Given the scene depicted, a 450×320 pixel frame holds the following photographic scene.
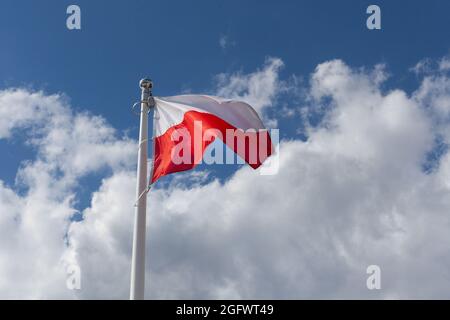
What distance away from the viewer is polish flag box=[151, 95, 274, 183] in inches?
759

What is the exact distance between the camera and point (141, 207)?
1945 cm

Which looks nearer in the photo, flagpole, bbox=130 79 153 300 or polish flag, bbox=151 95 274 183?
flagpole, bbox=130 79 153 300

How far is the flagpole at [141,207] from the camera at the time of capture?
18312 mm

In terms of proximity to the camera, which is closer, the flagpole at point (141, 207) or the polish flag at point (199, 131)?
the flagpole at point (141, 207)

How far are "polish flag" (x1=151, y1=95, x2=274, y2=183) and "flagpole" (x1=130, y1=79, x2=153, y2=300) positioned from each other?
1.27 feet

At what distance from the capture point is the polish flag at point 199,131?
1928 centimetres

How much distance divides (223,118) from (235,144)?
3.64 feet

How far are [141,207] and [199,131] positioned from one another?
117 inches

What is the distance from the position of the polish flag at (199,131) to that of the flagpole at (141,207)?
0.39 meters

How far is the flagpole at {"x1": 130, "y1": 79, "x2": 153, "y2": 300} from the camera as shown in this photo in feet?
60.1

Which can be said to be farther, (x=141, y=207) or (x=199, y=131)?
(x=199, y=131)
